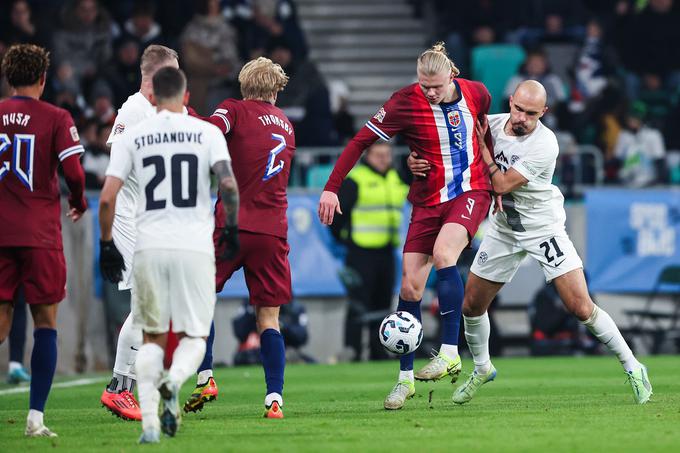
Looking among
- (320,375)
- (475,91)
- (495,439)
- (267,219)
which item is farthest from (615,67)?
(495,439)

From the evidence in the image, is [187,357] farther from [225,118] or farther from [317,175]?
[317,175]

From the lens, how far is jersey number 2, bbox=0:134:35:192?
8.59 m

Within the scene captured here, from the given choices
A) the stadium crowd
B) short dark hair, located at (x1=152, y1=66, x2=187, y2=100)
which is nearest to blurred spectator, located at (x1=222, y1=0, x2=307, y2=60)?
the stadium crowd

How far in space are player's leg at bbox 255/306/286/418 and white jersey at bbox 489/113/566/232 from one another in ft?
6.74

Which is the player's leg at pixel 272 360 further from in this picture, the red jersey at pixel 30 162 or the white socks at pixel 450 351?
the red jersey at pixel 30 162

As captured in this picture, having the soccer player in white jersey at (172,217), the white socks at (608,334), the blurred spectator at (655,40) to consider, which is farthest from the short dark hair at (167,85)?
the blurred spectator at (655,40)

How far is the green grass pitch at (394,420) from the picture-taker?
7719mm

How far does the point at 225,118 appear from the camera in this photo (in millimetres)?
9422

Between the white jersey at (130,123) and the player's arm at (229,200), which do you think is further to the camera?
the white jersey at (130,123)

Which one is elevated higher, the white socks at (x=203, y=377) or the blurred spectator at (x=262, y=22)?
the blurred spectator at (x=262, y=22)

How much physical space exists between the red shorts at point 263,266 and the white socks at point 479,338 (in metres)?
1.67

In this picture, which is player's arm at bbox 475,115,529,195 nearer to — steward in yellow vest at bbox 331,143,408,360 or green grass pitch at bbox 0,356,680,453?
green grass pitch at bbox 0,356,680,453

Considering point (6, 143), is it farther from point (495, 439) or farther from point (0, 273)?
point (495, 439)

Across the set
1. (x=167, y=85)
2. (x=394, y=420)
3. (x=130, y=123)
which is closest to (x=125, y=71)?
(x=130, y=123)
